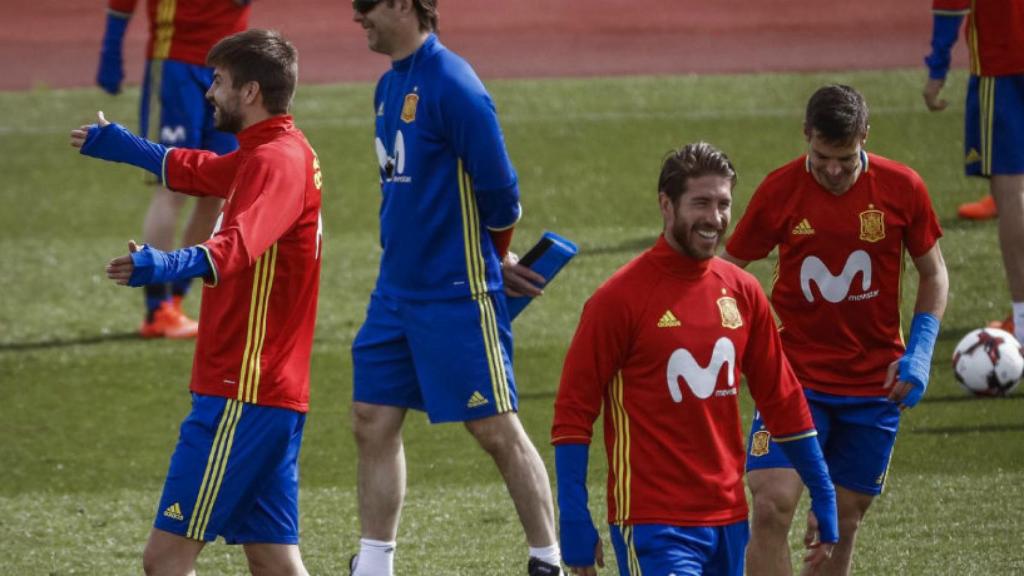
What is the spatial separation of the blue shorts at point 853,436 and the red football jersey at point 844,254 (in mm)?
56

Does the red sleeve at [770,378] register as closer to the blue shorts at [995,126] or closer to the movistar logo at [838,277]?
the movistar logo at [838,277]

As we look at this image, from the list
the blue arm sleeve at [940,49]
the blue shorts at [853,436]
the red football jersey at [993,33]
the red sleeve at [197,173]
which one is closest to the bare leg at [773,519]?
the blue shorts at [853,436]

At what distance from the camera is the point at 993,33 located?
9672mm

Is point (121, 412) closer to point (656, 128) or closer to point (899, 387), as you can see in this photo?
point (899, 387)

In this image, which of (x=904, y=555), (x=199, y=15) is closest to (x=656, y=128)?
(x=199, y=15)

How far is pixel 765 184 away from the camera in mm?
6117

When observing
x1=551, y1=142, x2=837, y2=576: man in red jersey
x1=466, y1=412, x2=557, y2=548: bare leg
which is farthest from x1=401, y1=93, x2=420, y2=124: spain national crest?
x1=551, y1=142, x2=837, y2=576: man in red jersey

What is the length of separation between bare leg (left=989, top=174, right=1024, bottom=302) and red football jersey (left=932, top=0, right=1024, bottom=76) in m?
0.63

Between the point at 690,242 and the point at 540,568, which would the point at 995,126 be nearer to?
the point at 540,568

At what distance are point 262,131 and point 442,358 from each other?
1118mm

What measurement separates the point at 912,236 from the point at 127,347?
20.2ft

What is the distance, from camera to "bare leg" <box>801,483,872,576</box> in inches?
245

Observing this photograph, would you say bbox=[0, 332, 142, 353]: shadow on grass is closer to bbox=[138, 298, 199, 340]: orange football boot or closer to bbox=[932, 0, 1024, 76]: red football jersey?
bbox=[138, 298, 199, 340]: orange football boot

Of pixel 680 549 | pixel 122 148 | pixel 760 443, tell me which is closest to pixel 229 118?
pixel 122 148
